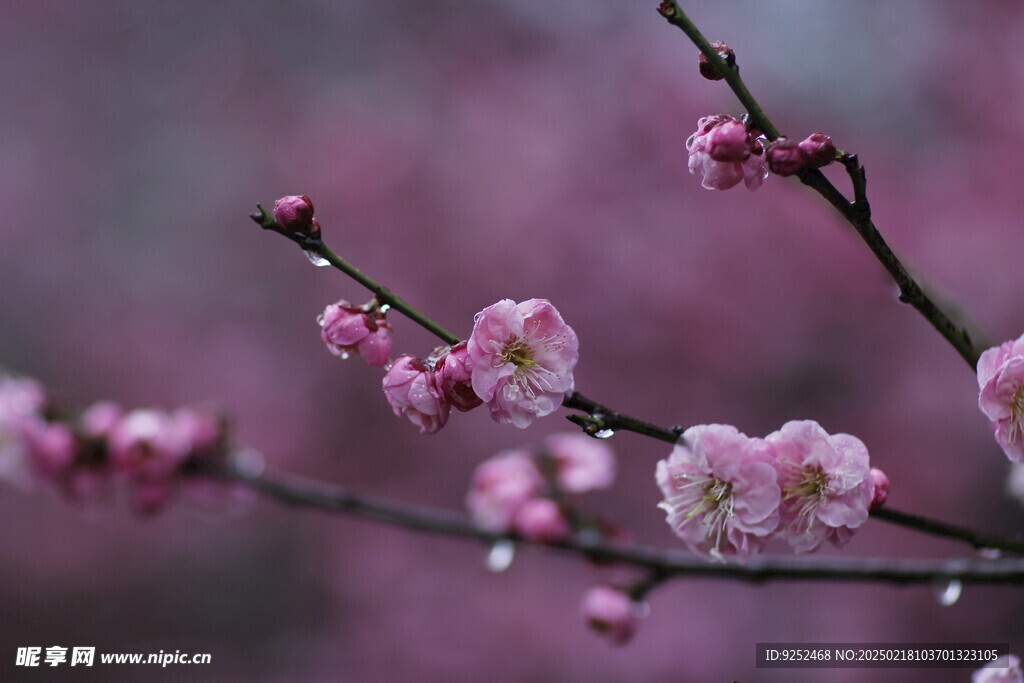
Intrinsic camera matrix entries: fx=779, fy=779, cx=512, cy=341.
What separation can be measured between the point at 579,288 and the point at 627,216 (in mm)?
313

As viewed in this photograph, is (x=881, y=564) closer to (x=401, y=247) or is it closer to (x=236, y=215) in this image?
(x=401, y=247)

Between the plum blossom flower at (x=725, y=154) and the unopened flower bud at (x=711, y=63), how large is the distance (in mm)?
38

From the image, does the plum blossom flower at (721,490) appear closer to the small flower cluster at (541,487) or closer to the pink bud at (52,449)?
the small flower cluster at (541,487)

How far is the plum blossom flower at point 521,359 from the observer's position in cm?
58

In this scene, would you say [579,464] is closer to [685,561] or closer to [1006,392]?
[685,561]

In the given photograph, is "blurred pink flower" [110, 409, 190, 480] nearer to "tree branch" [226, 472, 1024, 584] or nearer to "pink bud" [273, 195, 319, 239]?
"tree branch" [226, 472, 1024, 584]

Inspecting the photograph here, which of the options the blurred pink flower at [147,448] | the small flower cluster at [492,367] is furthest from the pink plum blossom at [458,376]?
the blurred pink flower at [147,448]

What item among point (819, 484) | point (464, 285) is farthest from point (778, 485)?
point (464, 285)

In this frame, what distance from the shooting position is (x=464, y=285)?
2.99 m

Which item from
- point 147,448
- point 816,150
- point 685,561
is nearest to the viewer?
point 816,150

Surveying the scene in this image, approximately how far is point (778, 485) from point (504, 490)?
654 mm

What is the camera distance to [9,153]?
4008 millimetres

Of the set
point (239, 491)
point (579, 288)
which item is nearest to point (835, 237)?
point (579, 288)

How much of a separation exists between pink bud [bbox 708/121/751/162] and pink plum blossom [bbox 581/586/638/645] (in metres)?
0.75
